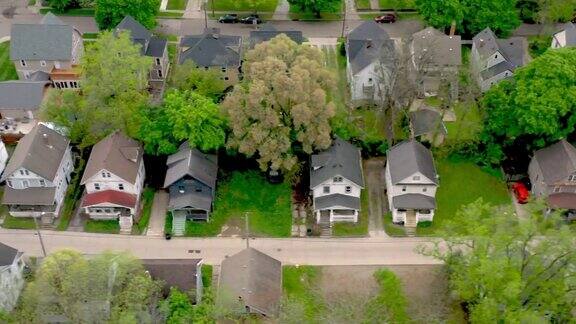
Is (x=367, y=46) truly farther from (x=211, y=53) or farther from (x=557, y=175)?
(x=557, y=175)

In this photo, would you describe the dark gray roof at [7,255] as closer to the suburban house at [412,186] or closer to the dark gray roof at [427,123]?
the suburban house at [412,186]

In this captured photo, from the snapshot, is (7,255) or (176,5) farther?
(176,5)

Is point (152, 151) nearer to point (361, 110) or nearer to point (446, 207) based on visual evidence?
point (361, 110)

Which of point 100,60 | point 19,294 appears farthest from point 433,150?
point 19,294

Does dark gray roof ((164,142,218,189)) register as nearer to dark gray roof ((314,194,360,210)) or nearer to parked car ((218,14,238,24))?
dark gray roof ((314,194,360,210))

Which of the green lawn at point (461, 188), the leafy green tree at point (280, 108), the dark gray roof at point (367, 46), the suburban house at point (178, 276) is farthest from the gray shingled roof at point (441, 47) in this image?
the suburban house at point (178, 276)

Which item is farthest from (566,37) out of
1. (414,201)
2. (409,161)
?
(414,201)

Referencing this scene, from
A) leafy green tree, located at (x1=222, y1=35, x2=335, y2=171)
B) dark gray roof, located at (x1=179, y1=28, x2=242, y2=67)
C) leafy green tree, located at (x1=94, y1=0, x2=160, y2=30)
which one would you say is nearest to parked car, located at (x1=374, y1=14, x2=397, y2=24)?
dark gray roof, located at (x1=179, y1=28, x2=242, y2=67)

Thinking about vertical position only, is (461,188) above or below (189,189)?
above
